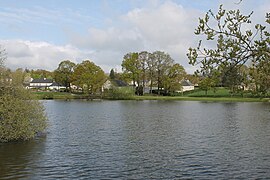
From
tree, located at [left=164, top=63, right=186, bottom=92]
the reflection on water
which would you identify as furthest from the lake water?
tree, located at [left=164, top=63, right=186, bottom=92]

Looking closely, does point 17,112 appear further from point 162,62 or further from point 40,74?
point 40,74

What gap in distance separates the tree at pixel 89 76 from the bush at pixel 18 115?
6562 cm

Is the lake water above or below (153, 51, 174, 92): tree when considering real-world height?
below

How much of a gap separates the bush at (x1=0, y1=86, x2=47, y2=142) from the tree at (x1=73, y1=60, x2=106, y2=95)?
65617 millimetres

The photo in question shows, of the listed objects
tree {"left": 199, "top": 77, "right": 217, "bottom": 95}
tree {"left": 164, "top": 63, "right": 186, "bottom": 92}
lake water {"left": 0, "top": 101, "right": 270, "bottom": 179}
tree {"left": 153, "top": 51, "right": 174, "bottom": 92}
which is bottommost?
lake water {"left": 0, "top": 101, "right": 270, "bottom": 179}

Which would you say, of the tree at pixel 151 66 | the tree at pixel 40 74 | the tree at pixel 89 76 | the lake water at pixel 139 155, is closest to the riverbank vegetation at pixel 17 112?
the lake water at pixel 139 155

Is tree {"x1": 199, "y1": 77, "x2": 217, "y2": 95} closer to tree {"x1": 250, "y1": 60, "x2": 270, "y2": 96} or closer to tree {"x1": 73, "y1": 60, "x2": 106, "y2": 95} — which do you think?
tree {"x1": 250, "y1": 60, "x2": 270, "y2": 96}

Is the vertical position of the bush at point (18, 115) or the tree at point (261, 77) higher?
the tree at point (261, 77)

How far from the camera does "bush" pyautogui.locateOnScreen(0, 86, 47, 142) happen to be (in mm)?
21891

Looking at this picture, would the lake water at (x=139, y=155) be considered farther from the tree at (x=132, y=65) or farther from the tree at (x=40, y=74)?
the tree at (x=40, y=74)

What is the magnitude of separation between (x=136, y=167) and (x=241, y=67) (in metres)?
11.3

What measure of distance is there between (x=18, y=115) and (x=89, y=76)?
67.8m

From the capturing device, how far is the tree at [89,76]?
90.1 meters

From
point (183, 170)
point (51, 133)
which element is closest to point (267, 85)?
point (183, 170)
